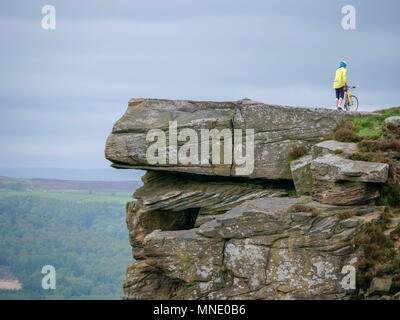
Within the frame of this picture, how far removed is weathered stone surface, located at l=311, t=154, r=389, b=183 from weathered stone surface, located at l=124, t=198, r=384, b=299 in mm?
1440

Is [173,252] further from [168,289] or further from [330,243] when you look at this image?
[330,243]

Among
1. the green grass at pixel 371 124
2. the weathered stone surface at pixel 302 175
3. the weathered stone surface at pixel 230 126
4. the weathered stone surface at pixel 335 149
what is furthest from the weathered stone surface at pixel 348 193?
the weathered stone surface at pixel 230 126

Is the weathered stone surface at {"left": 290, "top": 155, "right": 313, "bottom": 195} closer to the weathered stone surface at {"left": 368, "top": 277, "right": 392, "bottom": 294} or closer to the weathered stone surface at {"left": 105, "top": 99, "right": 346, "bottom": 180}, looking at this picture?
the weathered stone surface at {"left": 105, "top": 99, "right": 346, "bottom": 180}

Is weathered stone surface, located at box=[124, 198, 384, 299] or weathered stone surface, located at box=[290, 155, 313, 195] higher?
weathered stone surface, located at box=[290, 155, 313, 195]

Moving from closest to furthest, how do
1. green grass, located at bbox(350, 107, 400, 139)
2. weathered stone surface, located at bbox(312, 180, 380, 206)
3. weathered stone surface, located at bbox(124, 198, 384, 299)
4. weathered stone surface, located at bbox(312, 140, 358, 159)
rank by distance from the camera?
1. weathered stone surface, located at bbox(124, 198, 384, 299)
2. weathered stone surface, located at bbox(312, 180, 380, 206)
3. weathered stone surface, located at bbox(312, 140, 358, 159)
4. green grass, located at bbox(350, 107, 400, 139)

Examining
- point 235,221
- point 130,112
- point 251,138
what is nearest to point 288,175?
point 251,138

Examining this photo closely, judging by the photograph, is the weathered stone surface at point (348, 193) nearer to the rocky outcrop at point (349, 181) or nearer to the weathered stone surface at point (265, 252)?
the rocky outcrop at point (349, 181)

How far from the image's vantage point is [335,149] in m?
51.0

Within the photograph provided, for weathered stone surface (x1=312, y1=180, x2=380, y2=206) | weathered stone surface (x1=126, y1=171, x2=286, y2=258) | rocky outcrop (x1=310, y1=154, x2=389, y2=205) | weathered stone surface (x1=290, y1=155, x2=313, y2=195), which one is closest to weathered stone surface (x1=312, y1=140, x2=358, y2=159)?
weathered stone surface (x1=290, y1=155, x2=313, y2=195)

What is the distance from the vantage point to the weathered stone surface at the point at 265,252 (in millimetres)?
46656

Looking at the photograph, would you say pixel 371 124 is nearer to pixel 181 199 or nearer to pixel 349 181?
pixel 349 181

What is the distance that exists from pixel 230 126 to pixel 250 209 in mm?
7178

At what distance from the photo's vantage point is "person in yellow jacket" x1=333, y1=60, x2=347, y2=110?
58406 millimetres

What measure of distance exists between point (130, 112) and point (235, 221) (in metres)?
11.0
